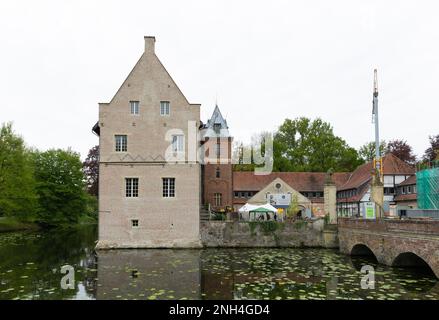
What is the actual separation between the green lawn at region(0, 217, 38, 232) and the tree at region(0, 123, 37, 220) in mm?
1711

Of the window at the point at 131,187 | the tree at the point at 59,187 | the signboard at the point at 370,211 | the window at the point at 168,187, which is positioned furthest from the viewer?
the tree at the point at 59,187

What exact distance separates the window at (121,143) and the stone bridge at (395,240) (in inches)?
591

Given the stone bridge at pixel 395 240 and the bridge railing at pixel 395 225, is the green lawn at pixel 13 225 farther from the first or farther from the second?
the bridge railing at pixel 395 225

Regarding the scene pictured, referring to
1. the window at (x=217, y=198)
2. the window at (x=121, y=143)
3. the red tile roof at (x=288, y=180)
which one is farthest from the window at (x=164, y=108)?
the red tile roof at (x=288, y=180)

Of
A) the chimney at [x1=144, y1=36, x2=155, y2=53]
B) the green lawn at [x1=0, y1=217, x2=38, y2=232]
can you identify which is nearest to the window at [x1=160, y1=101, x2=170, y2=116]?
the chimney at [x1=144, y1=36, x2=155, y2=53]

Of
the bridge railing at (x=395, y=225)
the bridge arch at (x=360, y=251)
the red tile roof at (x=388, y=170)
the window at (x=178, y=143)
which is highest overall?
the window at (x=178, y=143)

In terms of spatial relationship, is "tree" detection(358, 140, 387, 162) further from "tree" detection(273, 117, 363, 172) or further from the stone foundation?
the stone foundation

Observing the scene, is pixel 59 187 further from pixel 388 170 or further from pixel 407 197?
pixel 407 197

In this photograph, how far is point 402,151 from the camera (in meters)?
53.8

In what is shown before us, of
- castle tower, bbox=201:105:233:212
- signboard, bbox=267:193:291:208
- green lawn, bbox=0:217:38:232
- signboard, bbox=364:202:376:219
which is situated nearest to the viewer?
signboard, bbox=364:202:376:219

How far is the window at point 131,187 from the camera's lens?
2673 centimetres

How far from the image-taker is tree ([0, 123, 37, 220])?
40.4 m
